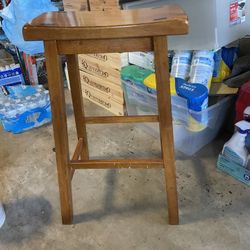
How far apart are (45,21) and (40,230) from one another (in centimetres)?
69

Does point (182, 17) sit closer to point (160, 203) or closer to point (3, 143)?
point (160, 203)

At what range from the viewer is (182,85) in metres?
1.29

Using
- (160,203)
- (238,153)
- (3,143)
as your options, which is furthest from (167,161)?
(3,143)

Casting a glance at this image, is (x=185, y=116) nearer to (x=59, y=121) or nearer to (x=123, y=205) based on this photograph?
(x=123, y=205)

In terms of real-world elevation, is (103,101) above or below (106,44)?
below

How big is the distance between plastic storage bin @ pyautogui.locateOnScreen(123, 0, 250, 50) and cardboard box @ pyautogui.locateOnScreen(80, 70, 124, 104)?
1.40 feet

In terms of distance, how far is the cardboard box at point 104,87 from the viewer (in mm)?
1665

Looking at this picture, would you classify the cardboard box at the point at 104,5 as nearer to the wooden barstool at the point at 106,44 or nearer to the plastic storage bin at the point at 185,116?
the plastic storage bin at the point at 185,116

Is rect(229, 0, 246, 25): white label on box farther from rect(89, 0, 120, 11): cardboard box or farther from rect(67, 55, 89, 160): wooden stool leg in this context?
rect(67, 55, 89, 160): wooden stool leg

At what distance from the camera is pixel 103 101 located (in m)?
1.81

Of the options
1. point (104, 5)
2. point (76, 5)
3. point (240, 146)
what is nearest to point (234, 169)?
point (240, 146)

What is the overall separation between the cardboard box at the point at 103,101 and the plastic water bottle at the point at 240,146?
66 cm

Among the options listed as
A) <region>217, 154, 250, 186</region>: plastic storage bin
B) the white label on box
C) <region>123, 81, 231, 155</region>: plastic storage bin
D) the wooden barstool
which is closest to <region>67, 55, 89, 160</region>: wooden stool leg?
the wooden barstool

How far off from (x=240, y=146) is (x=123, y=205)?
0.49m
